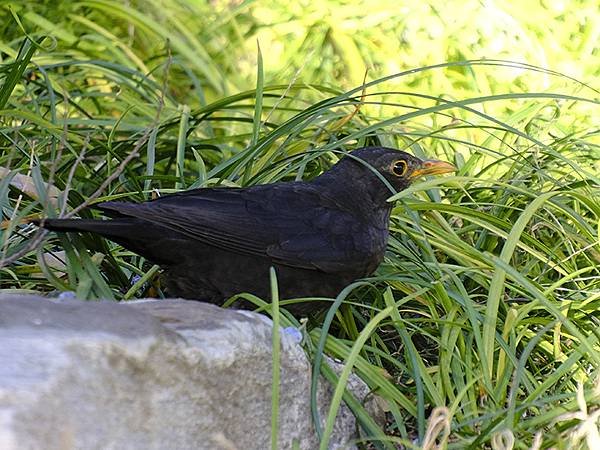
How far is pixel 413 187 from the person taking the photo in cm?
269

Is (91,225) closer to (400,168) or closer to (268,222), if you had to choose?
(268,222)

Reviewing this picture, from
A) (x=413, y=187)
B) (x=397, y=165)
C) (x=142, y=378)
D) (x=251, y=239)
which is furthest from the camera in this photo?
(x=397, y=165)

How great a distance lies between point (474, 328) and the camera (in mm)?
2662

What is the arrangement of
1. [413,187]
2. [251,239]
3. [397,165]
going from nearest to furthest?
[413,187], [251,239], [397,165]

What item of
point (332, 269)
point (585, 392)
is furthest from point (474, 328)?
point (332, 269)

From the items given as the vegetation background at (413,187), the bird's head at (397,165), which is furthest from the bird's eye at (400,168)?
the vegetation background at (413,187)

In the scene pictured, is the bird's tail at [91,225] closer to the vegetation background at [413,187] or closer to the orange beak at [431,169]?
the vegetation background at [413,187]

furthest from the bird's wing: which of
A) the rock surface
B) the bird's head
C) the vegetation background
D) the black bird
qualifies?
the rock surface

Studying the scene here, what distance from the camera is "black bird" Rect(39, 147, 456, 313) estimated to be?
2912mm

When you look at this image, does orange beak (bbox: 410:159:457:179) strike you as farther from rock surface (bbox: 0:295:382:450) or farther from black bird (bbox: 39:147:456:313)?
rock surface (bbox: 0:295:382:450)

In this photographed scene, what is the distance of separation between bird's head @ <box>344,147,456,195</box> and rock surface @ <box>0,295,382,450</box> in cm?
117

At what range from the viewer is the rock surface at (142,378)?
1785 mm

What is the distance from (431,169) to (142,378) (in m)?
1.77

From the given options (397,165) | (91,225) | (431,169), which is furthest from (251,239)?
(431,169)
